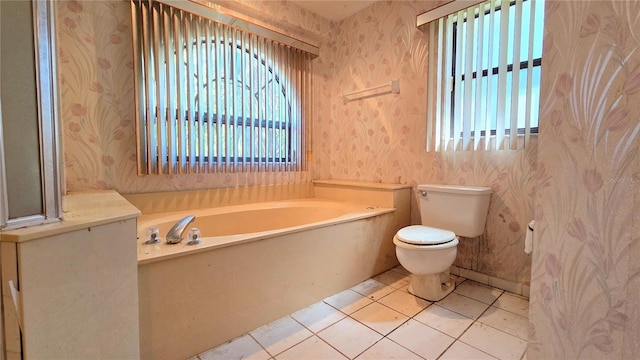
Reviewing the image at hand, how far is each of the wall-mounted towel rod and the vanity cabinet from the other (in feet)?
7.24

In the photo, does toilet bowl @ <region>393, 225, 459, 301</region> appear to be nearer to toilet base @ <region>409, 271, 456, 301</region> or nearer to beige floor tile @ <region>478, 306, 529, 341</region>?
toilet base @ <region>409, 271, 456, 301</region>

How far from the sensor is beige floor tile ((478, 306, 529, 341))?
1452 mm

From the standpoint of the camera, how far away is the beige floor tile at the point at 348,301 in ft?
5.54

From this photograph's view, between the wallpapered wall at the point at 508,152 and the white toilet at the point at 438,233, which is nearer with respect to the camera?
the wallpapered wall at the point at 508,152

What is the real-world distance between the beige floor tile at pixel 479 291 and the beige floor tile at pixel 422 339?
0.57 meters

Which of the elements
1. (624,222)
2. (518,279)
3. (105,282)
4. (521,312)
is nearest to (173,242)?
(105,282)

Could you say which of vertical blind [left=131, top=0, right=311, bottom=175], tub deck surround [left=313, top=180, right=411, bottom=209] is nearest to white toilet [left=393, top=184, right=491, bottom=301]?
tub deck surround [left=313, top=180, right=411, bottom=209]

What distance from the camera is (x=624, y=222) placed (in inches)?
30.1

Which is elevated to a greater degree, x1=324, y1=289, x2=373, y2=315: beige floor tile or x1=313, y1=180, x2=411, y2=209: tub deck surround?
x1=313, y1=180, x2=411, y2=209: tub deck surround

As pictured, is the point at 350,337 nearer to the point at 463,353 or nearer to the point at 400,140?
the point at 463,353

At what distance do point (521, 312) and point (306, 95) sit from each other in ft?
7.89

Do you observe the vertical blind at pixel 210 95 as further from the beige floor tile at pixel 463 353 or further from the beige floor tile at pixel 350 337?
the beige floor tile at pixel 463 353

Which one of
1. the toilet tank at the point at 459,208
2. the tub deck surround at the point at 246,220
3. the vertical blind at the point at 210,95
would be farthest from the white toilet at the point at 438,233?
the vertical blind at the point at 210,95

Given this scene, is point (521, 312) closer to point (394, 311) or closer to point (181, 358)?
point (394, 311)
